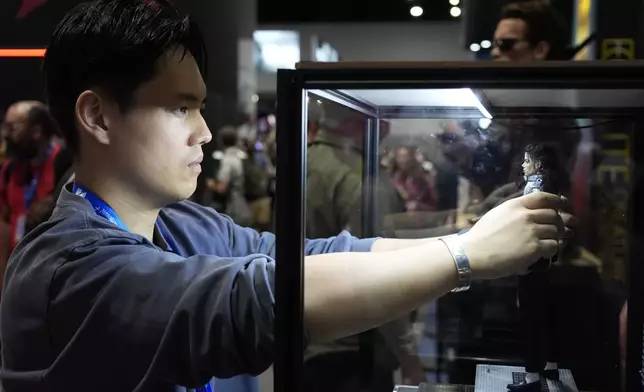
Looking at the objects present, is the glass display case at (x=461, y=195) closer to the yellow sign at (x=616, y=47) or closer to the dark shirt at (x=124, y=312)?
the dark shirt at (x=124, y=312)

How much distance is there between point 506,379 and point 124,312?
656mm

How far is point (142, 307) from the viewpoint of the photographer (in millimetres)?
941

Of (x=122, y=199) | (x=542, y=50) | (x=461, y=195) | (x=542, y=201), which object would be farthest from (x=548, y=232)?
(x=542, y=50)

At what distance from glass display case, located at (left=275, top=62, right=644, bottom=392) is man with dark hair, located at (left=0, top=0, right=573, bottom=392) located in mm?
58

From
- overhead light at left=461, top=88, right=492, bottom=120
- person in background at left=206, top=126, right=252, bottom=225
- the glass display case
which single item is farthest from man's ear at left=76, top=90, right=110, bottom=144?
overhead light at left=461, top=88, right=492, bottom=120

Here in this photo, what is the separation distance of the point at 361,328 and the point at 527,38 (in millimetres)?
1091

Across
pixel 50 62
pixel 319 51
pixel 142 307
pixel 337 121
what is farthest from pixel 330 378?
pixel 319 51

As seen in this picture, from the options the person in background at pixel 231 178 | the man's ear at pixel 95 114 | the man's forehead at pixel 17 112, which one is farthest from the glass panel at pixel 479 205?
the man's forehead at pixel 17 112

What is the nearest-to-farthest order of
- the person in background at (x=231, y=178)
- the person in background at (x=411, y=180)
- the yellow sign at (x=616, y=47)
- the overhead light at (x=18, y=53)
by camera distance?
the person in background at (x=411, y=180)
the overhead light at (x=18, y=53)
the person in background at (x=231, y=178)
the yellow sign at (x=616, y=47)

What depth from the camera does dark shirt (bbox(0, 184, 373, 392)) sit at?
904mm

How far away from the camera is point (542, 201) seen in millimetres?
966

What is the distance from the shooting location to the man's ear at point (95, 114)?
3.61 ft

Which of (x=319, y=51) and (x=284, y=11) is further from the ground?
(x=284, y=11)

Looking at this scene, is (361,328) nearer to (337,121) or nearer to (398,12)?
(337,121)
